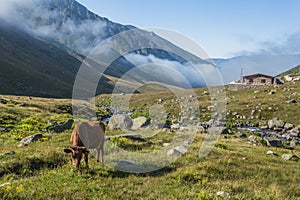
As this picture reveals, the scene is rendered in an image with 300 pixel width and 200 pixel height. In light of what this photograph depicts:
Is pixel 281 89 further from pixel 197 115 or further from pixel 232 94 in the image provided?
pixel 197 115

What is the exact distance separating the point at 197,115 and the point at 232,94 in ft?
95.1

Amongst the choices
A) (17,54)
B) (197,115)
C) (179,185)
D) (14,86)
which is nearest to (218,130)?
(197,115)

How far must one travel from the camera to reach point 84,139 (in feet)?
46.5

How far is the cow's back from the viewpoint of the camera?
1417 cm

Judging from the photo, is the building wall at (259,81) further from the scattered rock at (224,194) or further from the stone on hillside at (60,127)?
the scattered rock at (224,194)

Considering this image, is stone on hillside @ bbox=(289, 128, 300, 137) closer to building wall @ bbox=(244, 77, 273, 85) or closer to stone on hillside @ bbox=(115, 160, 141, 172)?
stone on hillside @ bbox=(115, 160, 141, 172)

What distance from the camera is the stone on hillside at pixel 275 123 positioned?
47541 mm

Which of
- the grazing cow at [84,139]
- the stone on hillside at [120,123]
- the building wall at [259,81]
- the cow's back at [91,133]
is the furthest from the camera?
the building wall at [259,81]

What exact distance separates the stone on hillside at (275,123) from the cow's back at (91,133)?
39.9 m

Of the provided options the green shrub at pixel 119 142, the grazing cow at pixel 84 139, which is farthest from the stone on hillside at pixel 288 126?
the grazing cow at pixel 84 139

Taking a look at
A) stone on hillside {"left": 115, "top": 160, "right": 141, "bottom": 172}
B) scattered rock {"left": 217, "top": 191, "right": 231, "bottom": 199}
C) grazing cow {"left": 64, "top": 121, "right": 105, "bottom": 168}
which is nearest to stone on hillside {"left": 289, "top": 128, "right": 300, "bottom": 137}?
stone on hillside {"left": 115, "top": 160, "right": 141, "bottom": 172}

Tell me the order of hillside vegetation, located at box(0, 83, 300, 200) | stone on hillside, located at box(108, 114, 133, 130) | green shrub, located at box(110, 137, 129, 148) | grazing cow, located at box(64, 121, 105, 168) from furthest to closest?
stone on hillside, located at box(108, 114, 133, 130) → green shrub, located at box(110, 137, 129, 148) → grazing cow, located at box(64, 121, 105, 168) → hillside vegetation, located at box(0, 83, 300, 200)

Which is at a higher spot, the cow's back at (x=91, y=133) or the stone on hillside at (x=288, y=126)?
the cow's back at (x=91, y=133)

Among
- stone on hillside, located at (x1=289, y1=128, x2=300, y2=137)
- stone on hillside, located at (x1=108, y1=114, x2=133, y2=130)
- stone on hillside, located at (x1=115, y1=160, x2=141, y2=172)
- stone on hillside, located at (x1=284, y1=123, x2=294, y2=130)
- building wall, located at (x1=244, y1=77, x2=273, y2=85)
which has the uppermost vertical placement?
building wall, located at (x1=244, y1=77, x2=273, y2=85)
